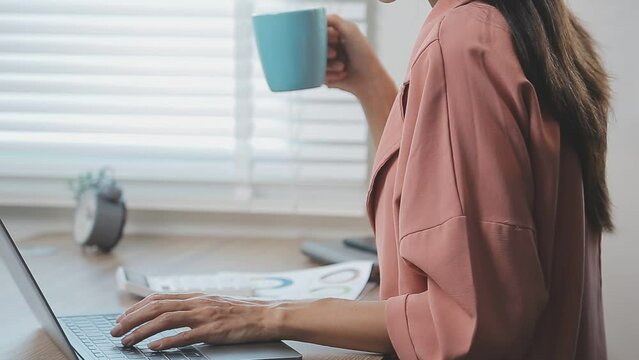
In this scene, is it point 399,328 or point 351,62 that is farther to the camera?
point 351,62

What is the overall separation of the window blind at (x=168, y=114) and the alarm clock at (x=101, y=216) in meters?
0.19

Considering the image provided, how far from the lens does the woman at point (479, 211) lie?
0.93 meters

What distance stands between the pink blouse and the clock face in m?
0.89

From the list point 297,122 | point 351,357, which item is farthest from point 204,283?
point 297,122

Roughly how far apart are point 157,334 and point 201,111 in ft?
3.05

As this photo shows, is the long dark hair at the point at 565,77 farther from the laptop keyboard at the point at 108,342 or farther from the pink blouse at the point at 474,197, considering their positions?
the laptop keyboard at the point at 108,342

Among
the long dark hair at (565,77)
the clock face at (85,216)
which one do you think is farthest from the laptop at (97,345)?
the clock face at (85,216)

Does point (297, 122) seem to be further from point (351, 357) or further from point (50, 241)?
point (351, 357)

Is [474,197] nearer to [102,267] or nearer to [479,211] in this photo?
[479,211]

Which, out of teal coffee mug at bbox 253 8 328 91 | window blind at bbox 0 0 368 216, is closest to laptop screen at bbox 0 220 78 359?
teal coffee mug at bbox 253 8 328 91

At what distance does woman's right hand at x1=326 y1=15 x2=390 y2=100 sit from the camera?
150 cm

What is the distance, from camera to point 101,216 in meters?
1.76

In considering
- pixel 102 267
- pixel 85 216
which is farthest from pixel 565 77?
pixel 85 216

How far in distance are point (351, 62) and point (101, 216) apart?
1.84 feet
